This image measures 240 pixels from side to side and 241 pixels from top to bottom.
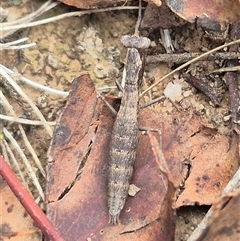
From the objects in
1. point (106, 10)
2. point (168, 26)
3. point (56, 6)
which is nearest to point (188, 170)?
point (168, 26)

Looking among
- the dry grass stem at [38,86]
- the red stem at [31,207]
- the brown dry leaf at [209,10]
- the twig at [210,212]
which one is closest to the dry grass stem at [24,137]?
the dry grass stem at [38,86]

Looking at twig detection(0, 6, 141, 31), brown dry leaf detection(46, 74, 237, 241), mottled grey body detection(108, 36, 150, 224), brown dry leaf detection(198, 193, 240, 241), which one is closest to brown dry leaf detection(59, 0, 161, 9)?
twig detection(0, 6, 141, 31)

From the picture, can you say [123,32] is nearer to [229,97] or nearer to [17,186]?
[229,97]

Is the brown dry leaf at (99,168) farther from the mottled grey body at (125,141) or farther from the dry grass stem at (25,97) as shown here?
the dry grass stem at (25,97)

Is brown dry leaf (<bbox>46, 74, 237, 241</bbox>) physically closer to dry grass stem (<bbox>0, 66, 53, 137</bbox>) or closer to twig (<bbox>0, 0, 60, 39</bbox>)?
dry grass stem (<bbox>0, 66, 53, 137</bbox>)

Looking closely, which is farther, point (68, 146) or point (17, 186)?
point (68, 146)

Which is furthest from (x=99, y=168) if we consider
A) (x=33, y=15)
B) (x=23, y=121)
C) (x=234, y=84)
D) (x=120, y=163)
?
(x=33, y=15)

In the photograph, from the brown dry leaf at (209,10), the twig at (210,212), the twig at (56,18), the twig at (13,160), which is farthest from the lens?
the twig at (56,18)
